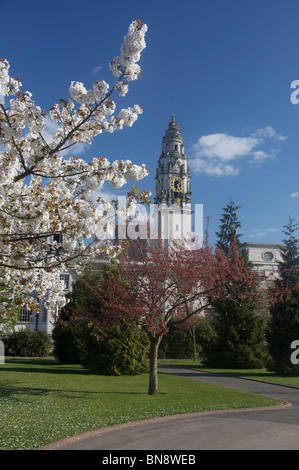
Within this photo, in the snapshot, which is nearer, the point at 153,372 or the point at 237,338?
the point at 153,372

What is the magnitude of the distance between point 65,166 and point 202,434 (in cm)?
694

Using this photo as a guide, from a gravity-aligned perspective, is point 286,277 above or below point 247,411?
above

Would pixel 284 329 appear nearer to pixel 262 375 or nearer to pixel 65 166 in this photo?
pixel 262 375

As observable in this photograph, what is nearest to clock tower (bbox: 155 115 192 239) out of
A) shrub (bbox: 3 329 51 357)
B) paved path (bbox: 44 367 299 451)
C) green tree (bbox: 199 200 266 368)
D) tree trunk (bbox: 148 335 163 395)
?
shrub (bbox: 3 329 51 357)

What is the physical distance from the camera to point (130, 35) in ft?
26.4

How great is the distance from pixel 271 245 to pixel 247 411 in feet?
233

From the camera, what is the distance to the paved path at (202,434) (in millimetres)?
8250

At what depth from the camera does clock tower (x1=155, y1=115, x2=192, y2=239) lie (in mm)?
106062

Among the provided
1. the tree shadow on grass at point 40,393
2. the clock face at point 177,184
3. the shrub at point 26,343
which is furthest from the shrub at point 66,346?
the clock face at point 177,184

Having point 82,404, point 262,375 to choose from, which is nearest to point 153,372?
point 82,404

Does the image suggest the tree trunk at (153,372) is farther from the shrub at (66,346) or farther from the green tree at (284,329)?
the shrub at (66,346)

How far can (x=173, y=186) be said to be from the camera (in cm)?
10644
